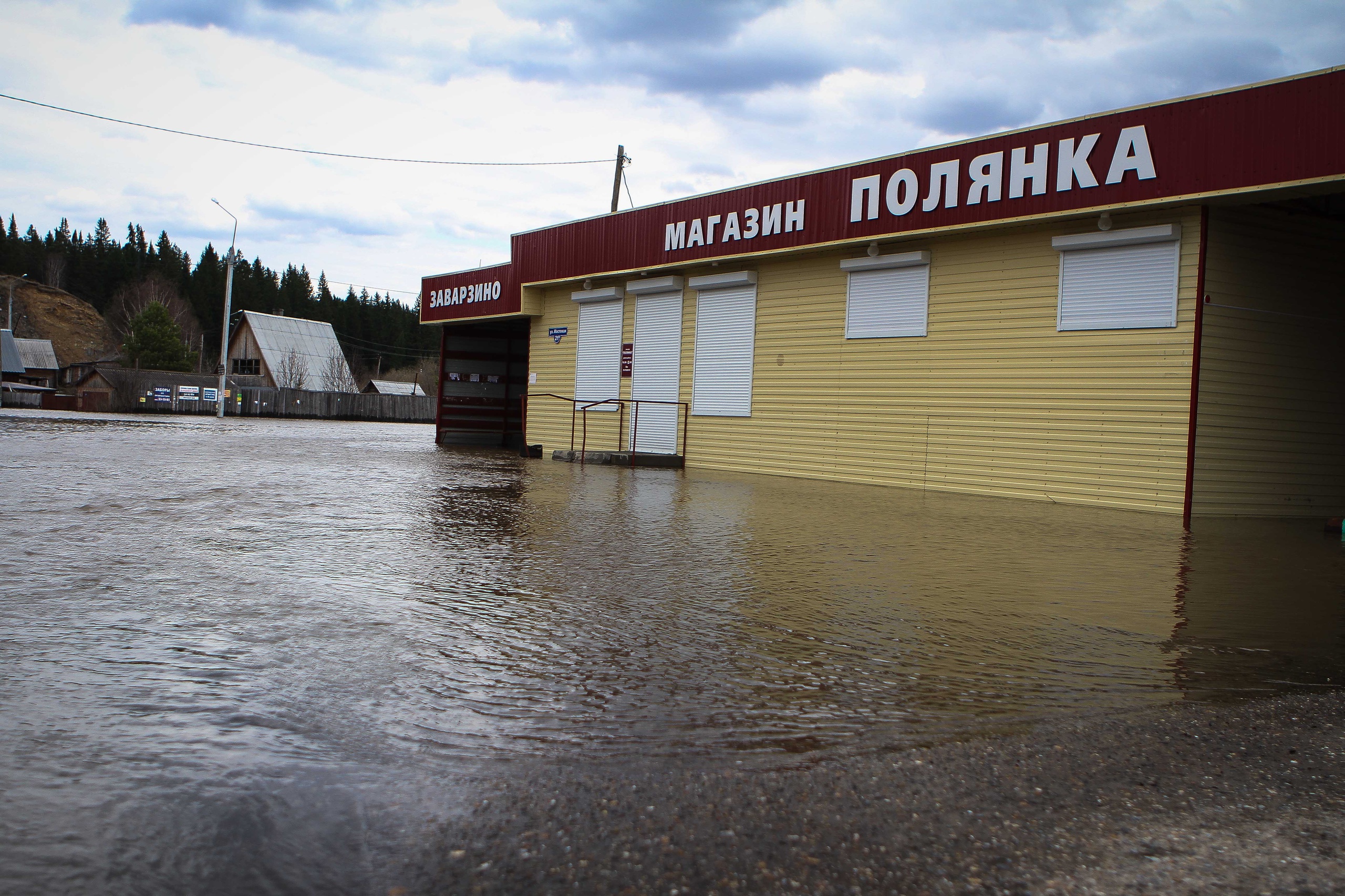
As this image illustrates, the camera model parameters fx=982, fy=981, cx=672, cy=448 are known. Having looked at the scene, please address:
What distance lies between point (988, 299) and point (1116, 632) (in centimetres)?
1003

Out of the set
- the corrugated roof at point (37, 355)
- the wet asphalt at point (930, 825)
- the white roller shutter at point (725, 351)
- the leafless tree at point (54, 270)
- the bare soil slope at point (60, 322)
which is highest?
the leafless tree at point (54, 270)

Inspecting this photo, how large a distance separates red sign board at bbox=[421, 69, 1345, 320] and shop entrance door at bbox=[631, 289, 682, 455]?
896mm

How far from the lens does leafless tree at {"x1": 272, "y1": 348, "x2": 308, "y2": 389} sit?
7194 centimetres

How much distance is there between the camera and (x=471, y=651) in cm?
411

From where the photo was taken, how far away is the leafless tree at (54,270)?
102 metres

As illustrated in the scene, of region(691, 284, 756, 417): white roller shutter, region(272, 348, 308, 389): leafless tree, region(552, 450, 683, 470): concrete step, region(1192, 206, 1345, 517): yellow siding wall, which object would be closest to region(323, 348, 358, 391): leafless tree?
region(272, 348, 308, 389): leafless tree

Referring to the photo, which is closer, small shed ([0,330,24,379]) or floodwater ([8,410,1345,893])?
floodwater ([8,410,1345,893])

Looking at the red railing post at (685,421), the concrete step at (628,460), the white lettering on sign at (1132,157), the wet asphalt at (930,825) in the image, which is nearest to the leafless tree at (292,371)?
the concrete step at (628,460)

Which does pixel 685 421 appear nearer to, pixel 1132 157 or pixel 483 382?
pixel 1132 157

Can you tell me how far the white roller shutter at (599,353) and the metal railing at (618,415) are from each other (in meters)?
0.22

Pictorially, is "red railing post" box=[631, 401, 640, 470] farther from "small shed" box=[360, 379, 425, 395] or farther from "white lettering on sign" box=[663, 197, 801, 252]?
"small shed" box=[360, 379, 425, 395]

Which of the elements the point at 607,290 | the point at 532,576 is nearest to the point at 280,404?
the point at 607,290

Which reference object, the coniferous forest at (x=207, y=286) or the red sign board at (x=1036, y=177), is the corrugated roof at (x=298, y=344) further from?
the red sign board at (x=1036, y=177)

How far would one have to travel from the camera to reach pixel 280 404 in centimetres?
5666
